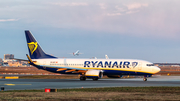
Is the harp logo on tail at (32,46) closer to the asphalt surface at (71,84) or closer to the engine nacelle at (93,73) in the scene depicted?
the engine nacelle at (93,73)

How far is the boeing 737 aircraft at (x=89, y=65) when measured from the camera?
62072 mm

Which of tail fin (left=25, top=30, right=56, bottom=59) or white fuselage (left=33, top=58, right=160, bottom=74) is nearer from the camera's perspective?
white fuselage (left=33, top=58, right=160, bottom=74)

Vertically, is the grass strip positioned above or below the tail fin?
below

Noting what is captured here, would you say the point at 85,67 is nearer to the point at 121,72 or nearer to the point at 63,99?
the point at 121,72

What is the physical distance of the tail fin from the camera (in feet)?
227

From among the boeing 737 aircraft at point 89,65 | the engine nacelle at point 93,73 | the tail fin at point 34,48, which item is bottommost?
the engine nacelle at point 93,73

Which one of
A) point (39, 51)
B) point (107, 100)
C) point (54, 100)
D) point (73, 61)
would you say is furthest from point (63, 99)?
point (39, 51)

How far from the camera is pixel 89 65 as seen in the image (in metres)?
64.8

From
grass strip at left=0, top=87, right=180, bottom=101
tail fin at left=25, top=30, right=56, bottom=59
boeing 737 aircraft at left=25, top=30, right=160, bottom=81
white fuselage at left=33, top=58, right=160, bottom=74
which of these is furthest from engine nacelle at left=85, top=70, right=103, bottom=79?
grass strip at left=0, top=87, right=180, bottom=101

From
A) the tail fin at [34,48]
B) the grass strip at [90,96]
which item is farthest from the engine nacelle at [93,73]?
the grass strip at [90,96]

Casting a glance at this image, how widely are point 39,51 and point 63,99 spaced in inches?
1791

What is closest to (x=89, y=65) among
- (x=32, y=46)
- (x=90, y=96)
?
(x=32, y=46)

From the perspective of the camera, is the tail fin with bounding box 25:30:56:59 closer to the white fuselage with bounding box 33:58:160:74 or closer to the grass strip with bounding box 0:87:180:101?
the white fuselage with bounding box 33:58:160:74

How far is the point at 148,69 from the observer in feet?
202
